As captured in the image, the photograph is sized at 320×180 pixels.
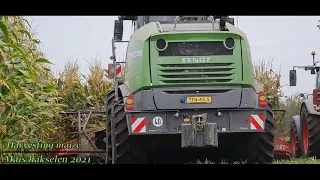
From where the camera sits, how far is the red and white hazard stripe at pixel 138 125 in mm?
8992

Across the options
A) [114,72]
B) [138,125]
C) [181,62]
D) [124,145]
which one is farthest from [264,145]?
[114,72]

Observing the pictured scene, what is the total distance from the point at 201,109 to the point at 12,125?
8.09 ft

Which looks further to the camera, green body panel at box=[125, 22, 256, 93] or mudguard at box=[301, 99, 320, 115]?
mudguard at box=[301, 99, 320, 115]

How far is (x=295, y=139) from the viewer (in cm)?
1373

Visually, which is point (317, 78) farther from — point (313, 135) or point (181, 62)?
point (181, 62)

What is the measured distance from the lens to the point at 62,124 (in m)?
12.1

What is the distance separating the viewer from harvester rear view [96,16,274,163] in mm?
8961

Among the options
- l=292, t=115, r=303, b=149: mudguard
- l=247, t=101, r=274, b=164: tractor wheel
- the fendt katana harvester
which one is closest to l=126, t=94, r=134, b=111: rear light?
l=247, t=101, r=274, b=164: tractor wheel

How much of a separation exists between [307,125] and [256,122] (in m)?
3.55

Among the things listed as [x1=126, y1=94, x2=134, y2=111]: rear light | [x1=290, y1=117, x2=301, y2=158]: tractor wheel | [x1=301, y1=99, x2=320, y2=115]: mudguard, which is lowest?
[x1=290, y1=117, x2=301, y2=158]: tractor wheel

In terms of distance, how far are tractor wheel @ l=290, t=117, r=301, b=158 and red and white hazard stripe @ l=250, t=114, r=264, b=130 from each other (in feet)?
13.6

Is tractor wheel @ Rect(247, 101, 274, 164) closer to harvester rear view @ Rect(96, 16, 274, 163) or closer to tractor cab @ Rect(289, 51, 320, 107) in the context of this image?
harvester rear view @ Rect(96, 16, 274, 163)
